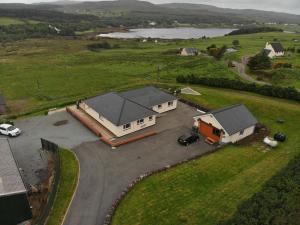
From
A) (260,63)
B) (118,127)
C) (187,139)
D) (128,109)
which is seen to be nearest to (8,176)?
(118,127)

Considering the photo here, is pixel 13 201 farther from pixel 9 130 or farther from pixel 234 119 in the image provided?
pixel 234 119

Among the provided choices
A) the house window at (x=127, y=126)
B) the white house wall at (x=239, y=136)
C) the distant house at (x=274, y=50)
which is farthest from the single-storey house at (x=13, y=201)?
the distant house at (x=274, y=50)

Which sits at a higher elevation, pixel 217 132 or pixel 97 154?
pixel 217 132

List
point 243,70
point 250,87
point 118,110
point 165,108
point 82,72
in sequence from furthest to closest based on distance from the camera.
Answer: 1. point 82,72
2. point 243,70
3. point 250,87
4. point 165,108
5. point 118,110

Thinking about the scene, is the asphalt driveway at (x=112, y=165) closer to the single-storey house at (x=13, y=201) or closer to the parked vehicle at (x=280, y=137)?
the single-storey house at (x=13, y=201)

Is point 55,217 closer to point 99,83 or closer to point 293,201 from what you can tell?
point 293,201
